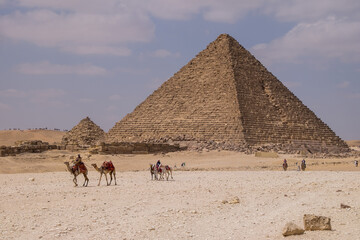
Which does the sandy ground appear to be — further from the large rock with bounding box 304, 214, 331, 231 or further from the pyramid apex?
the pyramid apex

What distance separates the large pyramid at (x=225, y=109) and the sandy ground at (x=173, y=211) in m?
32.6

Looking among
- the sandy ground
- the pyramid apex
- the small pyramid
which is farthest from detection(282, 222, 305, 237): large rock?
the pyramid apex

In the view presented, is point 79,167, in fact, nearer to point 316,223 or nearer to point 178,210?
point 178,210

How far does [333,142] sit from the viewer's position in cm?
5538

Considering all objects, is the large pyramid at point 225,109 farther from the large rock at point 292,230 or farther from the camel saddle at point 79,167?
the large rock at point 292,230

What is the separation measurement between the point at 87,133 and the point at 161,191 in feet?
138

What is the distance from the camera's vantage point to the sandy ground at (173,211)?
27.2 feet

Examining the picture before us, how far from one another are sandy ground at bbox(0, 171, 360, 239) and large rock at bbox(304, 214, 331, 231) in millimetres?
114

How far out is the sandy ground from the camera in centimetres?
830

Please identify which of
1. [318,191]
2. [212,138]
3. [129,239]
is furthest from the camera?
[212,138]

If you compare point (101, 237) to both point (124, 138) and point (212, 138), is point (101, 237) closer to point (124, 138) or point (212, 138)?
point (212, 138)

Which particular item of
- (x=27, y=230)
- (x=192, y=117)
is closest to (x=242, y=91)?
(x=192, y=117)

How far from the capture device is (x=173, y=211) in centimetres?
1009

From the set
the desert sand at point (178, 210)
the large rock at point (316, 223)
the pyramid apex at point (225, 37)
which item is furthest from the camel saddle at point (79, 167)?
the pyramid apex at point (225, 37)
